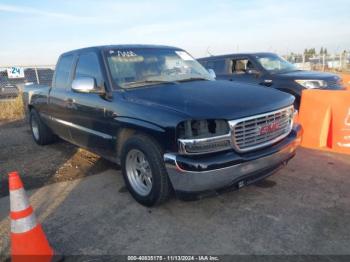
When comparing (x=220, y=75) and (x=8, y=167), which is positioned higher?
(x=220, y=75)

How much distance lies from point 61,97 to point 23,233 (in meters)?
3.06

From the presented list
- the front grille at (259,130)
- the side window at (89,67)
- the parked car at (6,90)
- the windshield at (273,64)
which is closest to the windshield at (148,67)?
the side window at (89,67)

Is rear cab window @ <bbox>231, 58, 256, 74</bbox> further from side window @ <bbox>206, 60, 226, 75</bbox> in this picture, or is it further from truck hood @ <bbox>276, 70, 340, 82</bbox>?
truck hood @ <bbox>276, 70, 340, 82</bbox>

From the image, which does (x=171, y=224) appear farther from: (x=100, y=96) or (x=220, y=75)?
(x=220, y=75)

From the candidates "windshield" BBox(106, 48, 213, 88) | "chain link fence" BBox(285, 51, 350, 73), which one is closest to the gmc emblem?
"windshield" BBox(106, 48, 213, 88)

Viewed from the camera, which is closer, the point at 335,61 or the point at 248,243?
the point at 248,243

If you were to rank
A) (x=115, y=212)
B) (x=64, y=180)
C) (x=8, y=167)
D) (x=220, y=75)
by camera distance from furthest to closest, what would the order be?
(x=220, y=75), (x=8, y=167), (x=64, y=180), (x=115, y=212)

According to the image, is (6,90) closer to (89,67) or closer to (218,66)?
(218,66)

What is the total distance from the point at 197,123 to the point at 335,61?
2962 cm

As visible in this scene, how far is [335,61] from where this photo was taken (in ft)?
95.7

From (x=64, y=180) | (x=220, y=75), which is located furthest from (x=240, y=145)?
(x=220, y=75)

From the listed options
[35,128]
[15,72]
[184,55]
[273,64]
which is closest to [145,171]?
[184,55]

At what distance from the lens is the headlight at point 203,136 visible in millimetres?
3287

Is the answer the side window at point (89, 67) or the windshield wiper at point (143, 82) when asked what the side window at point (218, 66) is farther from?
the windshield wiper at point (143, 82)
